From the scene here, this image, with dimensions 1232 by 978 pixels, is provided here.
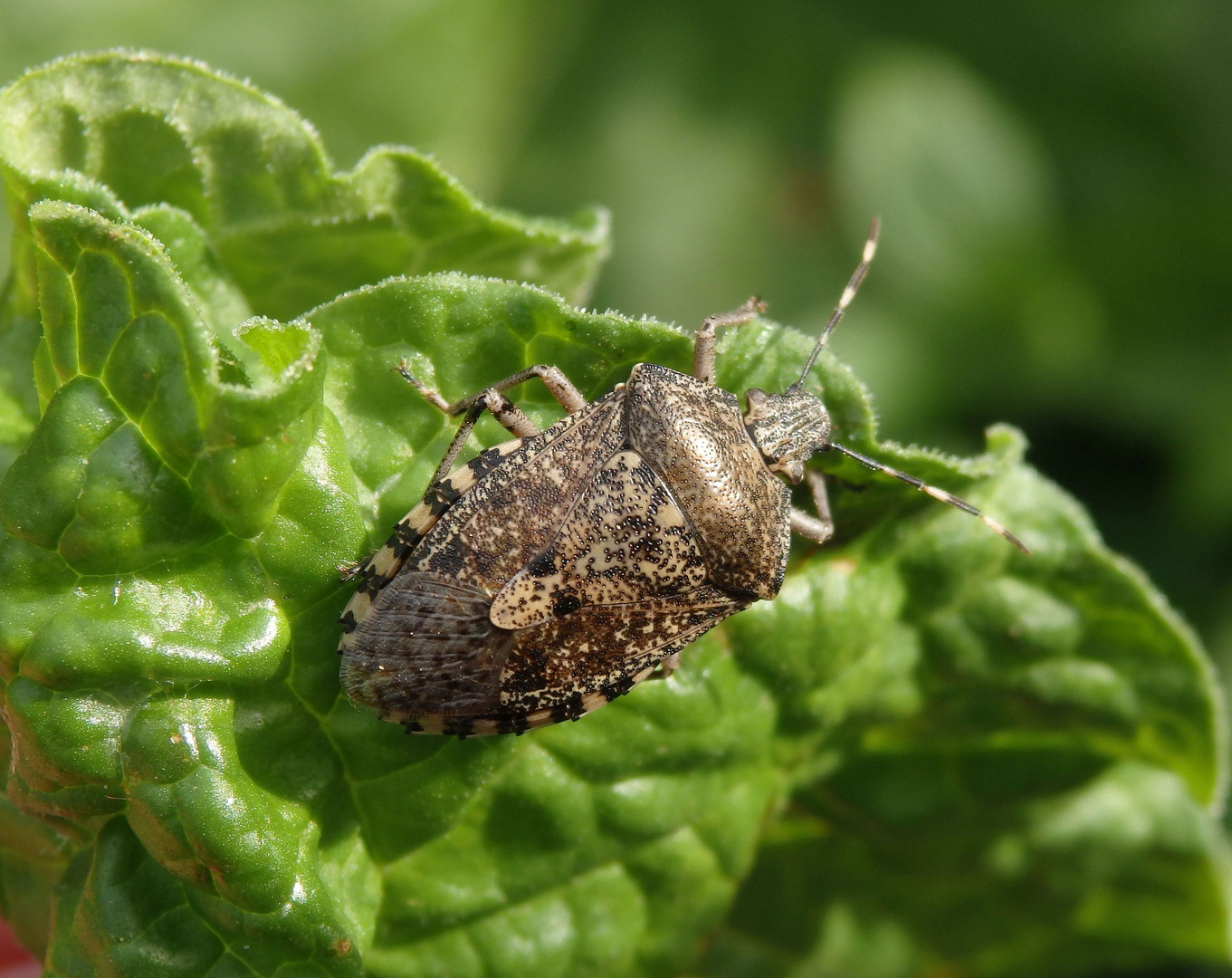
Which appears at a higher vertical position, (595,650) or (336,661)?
(595,650)

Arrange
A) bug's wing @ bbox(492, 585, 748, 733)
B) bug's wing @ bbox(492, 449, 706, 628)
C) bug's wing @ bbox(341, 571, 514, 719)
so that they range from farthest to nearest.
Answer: bug's wing @ bbox(492, 449, 706, 628) < bug's wing @ bbox(492, 585, 748, 733) < bug's wing @ bbox(341, 571, 514, 719)

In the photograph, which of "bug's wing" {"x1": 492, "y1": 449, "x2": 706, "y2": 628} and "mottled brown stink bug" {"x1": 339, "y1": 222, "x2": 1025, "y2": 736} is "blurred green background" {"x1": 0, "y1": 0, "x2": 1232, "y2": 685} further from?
"bug's wing" {"x1": 492, "y1": 449, "x2": 706, "y2": 628}

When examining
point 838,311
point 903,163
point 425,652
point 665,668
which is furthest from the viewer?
point 903,163

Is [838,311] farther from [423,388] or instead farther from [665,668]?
[423,388]

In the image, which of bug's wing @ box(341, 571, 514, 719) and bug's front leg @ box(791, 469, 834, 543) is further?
bug's front leg @ box(791, 469, 834, 543)

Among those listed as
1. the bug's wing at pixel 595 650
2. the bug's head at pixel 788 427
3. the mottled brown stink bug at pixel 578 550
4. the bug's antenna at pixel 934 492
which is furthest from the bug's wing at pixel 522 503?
the bug's antenna at pixel 934 492

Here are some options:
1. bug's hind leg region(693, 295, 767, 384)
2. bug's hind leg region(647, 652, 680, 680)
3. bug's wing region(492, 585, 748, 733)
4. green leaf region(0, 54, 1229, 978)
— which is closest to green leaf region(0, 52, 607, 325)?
green leaf region(0, 54, 1229, 978)

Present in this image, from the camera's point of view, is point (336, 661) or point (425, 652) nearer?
point (336, 661)

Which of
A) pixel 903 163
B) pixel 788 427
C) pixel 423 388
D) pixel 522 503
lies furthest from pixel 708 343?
pixel 903 163
